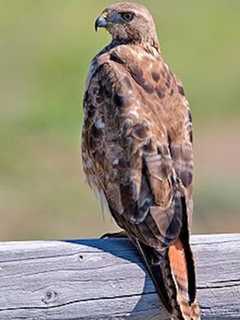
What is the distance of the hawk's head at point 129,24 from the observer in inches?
302

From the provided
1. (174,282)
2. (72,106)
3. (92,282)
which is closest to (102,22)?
(174,282)

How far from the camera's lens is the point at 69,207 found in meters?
13.7

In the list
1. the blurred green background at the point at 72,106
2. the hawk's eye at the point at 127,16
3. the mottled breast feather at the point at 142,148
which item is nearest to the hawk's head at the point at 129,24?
the hawk's eye at the point at 127,16

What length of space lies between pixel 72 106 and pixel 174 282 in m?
11.8

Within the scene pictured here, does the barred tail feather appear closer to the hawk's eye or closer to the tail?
the tail

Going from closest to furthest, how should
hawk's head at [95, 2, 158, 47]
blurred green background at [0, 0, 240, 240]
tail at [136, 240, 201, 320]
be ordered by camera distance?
tail at [136, 240, 201, 320]
hawk's head at [95, 2, 158, 47]
blurred green background at [0, 0, 240, 240]

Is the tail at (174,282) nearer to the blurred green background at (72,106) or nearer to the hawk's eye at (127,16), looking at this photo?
the hawk's eye at (127,16)

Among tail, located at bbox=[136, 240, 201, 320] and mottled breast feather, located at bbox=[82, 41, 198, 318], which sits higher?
mottled breast feather, located at bbox=[82, 41, 198, 318]

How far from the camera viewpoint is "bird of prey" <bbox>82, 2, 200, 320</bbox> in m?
5.95

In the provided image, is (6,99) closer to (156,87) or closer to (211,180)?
(211,180)

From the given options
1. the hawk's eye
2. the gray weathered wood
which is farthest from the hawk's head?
the gray weathered wood

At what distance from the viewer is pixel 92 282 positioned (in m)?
5.71

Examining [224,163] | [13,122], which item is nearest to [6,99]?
[13,122]

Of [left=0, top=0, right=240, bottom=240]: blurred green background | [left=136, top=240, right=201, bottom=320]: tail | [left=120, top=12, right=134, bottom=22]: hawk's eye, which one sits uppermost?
[left=120, top=12, right=134, bottom=22]: hawk's eye
